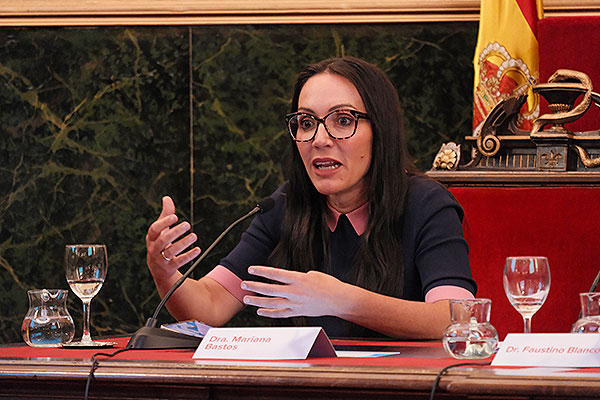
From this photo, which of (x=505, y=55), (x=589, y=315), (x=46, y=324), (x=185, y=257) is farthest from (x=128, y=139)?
(x=589, y=315)

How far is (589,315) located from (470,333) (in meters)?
0.23

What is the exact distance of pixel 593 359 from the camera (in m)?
1.00

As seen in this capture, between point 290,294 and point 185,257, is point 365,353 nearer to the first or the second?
point 290,294

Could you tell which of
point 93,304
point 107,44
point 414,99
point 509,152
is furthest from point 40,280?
point 509,152

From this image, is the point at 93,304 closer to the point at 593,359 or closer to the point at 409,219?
the point at 409,219

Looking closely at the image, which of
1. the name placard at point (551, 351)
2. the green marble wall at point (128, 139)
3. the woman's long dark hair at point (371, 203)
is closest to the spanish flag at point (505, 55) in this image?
the green marble wall at point (128, 139)

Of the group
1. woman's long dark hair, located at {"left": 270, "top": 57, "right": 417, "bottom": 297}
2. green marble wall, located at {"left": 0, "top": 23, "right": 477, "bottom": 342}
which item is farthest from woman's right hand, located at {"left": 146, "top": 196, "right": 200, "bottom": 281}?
green marble wall, located at {"left": 0, "top": 23, "right": 477, "bottom": 342}

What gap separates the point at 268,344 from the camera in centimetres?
114

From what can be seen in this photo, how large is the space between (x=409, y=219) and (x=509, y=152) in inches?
23.3

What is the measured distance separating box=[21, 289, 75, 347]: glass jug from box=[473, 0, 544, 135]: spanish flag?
1.64 meters

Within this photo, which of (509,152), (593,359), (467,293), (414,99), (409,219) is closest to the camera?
(593,359)

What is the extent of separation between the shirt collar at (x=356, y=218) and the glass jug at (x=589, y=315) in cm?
75

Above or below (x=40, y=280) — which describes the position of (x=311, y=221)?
above

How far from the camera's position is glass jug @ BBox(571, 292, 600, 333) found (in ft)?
3.97
